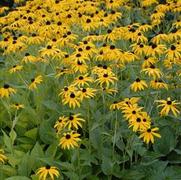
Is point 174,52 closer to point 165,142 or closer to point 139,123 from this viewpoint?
point 165,142

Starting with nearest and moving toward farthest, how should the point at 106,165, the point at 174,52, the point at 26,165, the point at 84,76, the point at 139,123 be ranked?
the point at 139,123, the point at 106,165, the point at 26,165, the point at 84,76, the point at 174,52

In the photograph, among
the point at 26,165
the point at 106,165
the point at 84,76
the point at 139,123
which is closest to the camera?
the point at 139,123

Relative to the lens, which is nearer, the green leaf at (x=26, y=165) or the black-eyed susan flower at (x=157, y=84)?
the green leaf at (x=26, y=165)

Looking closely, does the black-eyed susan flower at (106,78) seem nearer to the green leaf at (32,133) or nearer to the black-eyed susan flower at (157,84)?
the black-eyed susan flower at (157,84)

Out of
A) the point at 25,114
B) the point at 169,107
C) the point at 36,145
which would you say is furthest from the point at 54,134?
the point at 169,107

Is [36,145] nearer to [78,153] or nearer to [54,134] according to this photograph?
[54,134]

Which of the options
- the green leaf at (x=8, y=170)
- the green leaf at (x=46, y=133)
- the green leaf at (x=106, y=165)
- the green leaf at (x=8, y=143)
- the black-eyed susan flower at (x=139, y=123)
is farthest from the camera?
the green leaf at (x=46, y=133)

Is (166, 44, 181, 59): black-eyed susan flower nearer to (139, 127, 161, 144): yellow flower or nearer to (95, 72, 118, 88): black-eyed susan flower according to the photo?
(95, 72, 118, 88): black-eyed susan flower

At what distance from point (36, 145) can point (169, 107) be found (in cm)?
94

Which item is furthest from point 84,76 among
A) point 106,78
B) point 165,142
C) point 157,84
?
point 165,142

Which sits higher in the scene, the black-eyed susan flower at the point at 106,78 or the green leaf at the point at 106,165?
the black-eyed susan flower at the point at 106,78

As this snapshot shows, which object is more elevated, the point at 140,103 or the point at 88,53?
the point at 88,53

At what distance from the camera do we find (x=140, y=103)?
3.59 metres

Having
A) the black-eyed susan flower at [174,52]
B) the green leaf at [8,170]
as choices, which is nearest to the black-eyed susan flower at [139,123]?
the black-eyed susan flower at [174,52]
